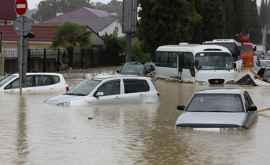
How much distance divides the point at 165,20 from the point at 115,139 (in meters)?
51.0

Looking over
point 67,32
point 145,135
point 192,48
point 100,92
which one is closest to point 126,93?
point 100,92

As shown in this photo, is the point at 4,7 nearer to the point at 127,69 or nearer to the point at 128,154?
the point at 127,69

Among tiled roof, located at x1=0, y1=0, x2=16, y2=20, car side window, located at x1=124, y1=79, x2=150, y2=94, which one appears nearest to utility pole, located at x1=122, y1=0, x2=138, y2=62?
tiled roof, located at x1=0, y1=0, x2=16, y2=20

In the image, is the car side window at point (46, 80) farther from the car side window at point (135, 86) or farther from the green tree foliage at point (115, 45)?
the green tree foliage at point (115, 45)

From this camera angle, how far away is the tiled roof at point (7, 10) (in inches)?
2988

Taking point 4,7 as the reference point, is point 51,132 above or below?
below

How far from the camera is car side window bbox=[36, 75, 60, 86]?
3294cm

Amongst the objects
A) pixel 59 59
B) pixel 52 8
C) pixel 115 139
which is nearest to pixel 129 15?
pixel 59 59

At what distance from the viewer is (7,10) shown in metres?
77.1

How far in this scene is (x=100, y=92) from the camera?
27.2 meters

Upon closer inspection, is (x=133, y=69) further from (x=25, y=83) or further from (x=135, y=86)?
(x=135, y=86)

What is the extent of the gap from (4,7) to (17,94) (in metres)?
46.5

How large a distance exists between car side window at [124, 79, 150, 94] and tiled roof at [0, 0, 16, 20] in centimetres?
4902

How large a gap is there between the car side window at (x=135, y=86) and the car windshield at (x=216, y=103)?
20.9 ft
